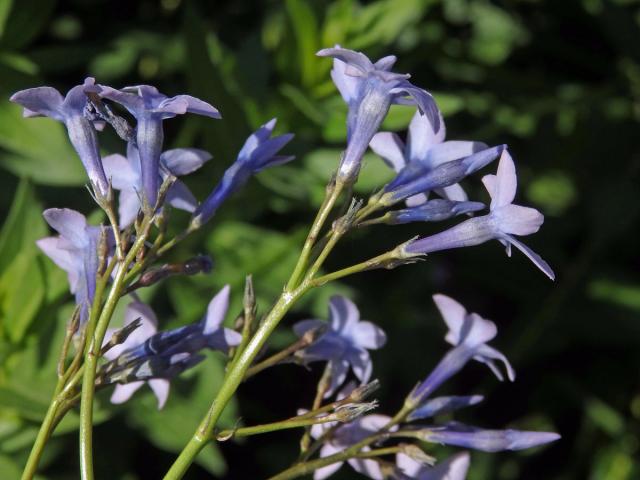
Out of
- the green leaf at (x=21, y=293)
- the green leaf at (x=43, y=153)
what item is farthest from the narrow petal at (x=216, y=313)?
the green leaf at (x=43, y=153)

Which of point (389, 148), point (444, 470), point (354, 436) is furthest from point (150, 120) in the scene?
point (444, 470)

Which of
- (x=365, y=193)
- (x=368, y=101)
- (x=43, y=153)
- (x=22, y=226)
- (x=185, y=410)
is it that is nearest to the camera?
(x=368, y=101)

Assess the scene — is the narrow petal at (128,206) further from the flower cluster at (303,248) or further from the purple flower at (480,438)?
the purple flower at (480,438)

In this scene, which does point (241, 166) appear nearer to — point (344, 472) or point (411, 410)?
point (411, 410)

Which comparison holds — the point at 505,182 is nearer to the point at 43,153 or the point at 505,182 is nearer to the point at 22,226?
the point at 22,226

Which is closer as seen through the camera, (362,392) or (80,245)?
(362,392)

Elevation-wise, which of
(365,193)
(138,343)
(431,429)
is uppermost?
(138,343)
